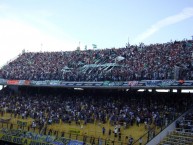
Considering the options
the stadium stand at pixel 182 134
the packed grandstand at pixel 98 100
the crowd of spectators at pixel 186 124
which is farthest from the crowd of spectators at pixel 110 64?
the stadium stand at pixel 182 134

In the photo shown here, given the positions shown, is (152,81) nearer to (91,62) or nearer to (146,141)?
(146,141)

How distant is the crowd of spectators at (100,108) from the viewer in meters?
30.1

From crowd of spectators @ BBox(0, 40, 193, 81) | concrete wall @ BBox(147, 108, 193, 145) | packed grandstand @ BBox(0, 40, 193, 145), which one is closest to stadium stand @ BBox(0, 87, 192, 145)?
packed grandstand @ BBox(0, 40, 193, 145)

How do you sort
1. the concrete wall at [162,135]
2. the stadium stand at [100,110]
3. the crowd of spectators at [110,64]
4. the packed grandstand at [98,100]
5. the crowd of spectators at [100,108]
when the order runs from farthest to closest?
the crowd of spectators at [110,64]
the crowd of spectators at [100,108]
the stadium stand at [100,110]
the packed grandstand at [98,100]
the concrete wall at [162,135]

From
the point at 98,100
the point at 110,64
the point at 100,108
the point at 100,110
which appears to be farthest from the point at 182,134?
the point at 110,64

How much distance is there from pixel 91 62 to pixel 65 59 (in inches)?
228

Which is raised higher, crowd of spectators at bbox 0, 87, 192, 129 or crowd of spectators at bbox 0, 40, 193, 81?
crowd of spectators at bbox 0, 40, 193, 81

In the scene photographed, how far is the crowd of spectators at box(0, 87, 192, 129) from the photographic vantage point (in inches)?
1185

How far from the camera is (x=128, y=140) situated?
86.7ft

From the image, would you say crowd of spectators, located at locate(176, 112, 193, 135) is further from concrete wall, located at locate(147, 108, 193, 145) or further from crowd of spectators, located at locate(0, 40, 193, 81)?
crowd of spectators, located at locate(0, 40, 193, 81)

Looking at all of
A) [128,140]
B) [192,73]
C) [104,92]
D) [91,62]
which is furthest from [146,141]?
[91,62]

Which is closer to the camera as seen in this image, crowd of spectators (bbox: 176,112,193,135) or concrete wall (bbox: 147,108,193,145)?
concrete wall (bbox: 147,108,193,145)

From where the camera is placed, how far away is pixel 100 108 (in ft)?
114

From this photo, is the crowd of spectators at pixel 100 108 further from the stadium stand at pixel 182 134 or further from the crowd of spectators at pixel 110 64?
the crowd of spectators at pixel 110 64
